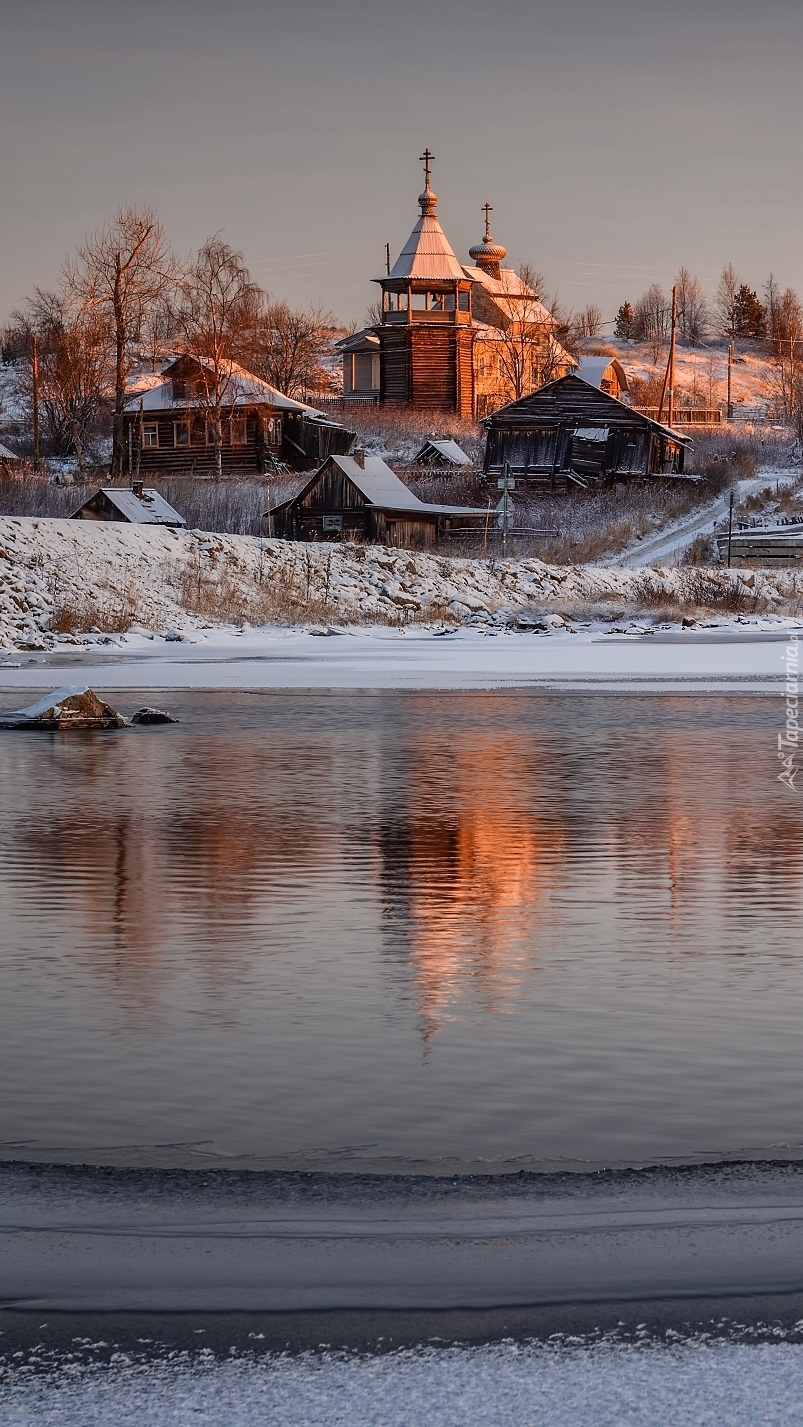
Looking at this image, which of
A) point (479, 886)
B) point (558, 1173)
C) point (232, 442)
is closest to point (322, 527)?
point (232, 442)

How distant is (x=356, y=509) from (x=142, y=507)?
11.2m

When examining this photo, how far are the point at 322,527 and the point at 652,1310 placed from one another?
63.2 meters

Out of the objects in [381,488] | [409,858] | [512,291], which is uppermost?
[512,291]

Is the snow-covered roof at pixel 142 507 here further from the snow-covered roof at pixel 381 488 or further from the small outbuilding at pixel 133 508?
the snow-covered roof at pixel 381 488

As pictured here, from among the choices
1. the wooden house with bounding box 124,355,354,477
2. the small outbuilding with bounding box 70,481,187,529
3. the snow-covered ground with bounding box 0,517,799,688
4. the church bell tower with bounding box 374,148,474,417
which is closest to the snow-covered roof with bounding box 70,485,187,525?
the small outbuilding with bounding box 70,481,187,529

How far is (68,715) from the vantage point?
1802cm

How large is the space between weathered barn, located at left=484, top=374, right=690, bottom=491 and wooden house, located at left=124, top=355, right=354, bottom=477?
970cm

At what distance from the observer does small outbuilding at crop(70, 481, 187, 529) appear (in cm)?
5609

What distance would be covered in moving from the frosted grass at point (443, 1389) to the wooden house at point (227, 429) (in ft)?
249

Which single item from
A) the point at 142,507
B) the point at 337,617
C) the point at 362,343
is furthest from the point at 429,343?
the point at 337,617

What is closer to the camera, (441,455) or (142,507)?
(142,507)

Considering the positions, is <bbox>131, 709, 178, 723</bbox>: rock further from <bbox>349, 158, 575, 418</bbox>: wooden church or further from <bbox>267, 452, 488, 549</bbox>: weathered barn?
<bbox>349, 158, 575, 418</bbox>: wooden church

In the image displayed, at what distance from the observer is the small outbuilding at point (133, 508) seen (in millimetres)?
56094

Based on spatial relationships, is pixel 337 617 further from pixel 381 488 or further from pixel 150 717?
pixel 381 488
